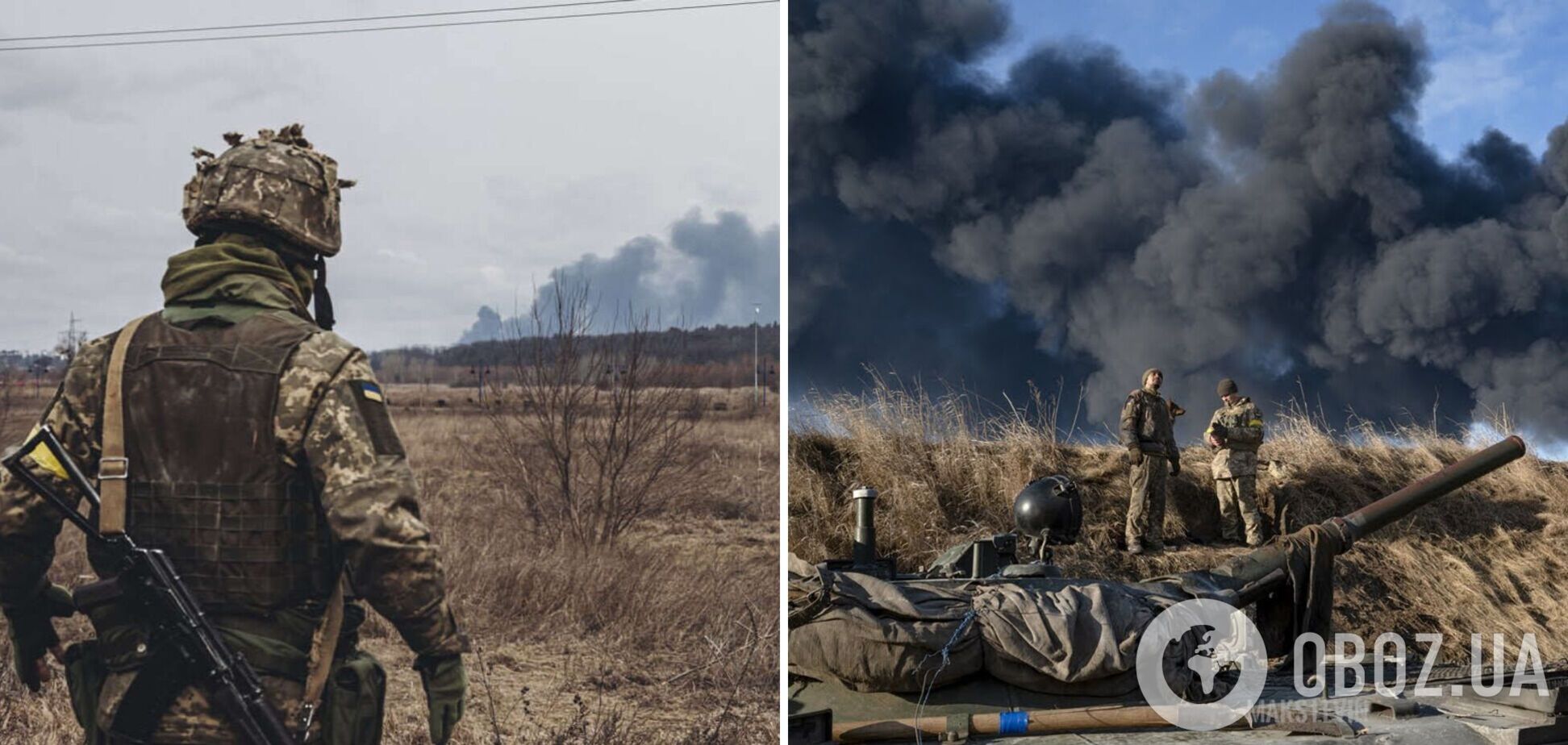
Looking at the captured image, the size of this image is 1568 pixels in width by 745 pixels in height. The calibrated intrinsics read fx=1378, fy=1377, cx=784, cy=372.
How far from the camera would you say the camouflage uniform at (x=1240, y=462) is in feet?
32.4

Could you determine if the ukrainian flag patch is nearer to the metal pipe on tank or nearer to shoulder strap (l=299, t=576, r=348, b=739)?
shoulder strap (l=299, t=576, r=348, b=739)

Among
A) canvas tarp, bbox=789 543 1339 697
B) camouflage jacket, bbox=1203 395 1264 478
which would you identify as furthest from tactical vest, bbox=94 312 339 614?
camouflage jacket, bbox=1203 395 1264 478

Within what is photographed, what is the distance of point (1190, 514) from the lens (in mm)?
10688

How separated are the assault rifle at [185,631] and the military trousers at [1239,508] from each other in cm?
668

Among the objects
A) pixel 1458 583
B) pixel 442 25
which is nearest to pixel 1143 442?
pixel 1458 583

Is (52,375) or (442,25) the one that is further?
(442,25)

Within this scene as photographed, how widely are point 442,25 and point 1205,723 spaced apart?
18.0ft

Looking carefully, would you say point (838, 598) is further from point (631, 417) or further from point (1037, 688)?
point (631, 417)

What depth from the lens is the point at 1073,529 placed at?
649 centimetres

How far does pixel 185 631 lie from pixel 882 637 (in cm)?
346

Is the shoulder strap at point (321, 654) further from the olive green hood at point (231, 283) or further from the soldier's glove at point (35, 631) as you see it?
the olive green hood at point (231, 283)

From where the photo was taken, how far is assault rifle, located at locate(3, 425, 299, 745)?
250 inches

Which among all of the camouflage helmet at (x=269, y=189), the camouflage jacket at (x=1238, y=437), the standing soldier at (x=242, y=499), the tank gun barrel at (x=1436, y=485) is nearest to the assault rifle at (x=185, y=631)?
the standing soldier at (x=242, y=499)

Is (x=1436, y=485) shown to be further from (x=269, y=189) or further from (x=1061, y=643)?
(x=269, y=189)
